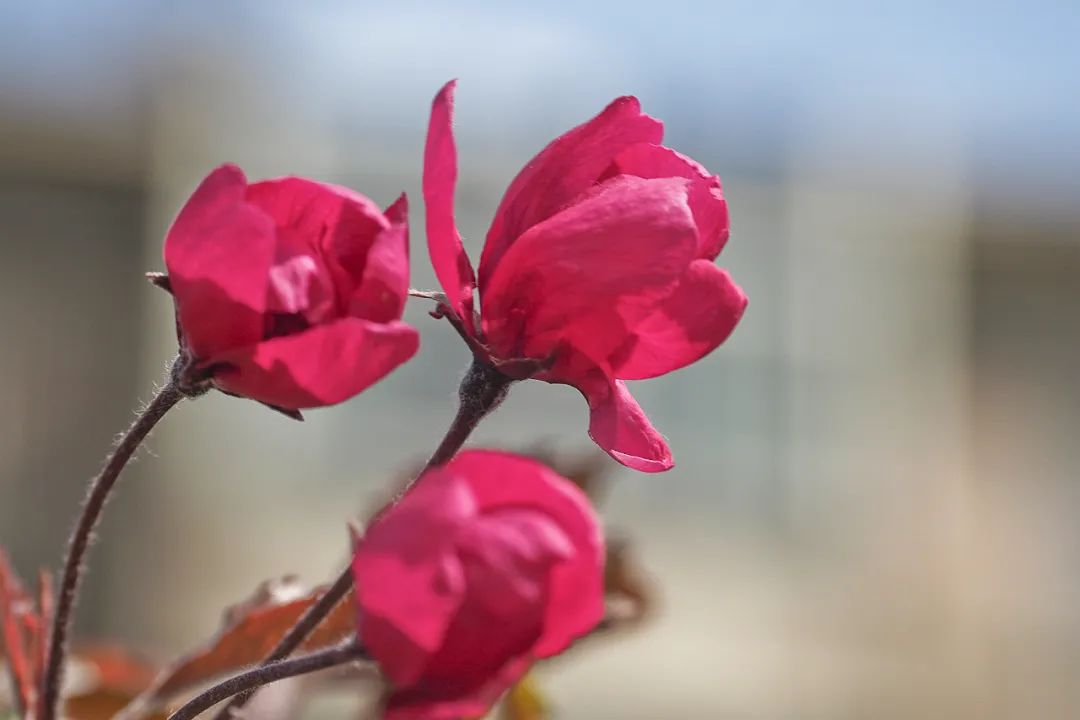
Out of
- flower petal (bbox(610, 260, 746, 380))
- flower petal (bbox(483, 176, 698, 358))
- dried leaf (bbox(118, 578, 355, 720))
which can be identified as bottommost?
dried leaf (bbox(118, 578, 355, 720))

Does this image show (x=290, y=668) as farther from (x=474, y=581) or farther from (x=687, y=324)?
(x=687, y=324)

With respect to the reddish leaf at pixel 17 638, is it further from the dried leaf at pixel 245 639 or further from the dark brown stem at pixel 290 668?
the dark brown stem at pixel 290 668

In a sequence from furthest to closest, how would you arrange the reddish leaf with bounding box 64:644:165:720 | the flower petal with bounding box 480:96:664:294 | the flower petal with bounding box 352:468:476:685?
the reddish leaf with bounding box 64:644:165:720 → the flower petal with bounding box 480:96:664:294 → the flower petal with bounding box 352:468:476:685

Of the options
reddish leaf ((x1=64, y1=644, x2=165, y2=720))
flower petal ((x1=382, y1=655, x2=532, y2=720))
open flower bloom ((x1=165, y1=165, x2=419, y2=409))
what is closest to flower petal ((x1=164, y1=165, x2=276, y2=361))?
open flower bloom ((x1=165, y1=165, x2=419, y2=409))

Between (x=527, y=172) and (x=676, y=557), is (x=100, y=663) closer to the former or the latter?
(x=527, y=172)

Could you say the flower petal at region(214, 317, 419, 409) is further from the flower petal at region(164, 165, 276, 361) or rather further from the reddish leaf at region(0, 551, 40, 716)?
the reddish leaf at region(0, 551, 40, 716)

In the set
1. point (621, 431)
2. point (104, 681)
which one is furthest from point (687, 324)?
point (104, 681)

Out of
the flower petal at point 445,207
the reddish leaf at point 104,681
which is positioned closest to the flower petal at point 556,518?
the flower petal at point 445,207
